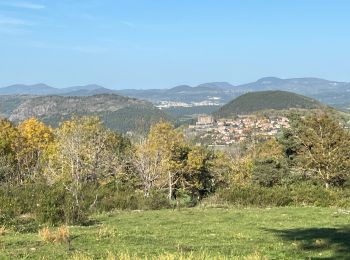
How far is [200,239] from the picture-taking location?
19766mm

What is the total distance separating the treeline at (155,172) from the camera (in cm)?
3853

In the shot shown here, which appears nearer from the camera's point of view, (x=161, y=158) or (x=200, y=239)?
(x=200, y=239)

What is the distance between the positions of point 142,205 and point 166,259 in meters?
29.7

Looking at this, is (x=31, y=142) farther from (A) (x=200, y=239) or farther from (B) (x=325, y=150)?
(A) (x=200, y=239)

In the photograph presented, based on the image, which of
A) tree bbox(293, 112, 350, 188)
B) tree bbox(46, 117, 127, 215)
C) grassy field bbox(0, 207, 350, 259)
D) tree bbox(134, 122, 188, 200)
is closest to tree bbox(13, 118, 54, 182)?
tree bbox(46, 117, 127, 215)

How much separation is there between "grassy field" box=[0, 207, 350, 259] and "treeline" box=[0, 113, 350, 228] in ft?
21.0

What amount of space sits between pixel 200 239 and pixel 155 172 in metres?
37.1

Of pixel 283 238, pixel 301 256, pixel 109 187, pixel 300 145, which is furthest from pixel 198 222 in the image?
pixel 300 145

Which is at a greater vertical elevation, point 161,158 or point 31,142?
point 31,142

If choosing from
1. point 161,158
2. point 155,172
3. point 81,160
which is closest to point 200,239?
point 81,160

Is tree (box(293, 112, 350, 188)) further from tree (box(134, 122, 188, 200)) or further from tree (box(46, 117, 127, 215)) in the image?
tree (box(46, 117, 127, 215))

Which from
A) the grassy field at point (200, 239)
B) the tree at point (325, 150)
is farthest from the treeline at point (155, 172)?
the grassy field at point (200, 239)

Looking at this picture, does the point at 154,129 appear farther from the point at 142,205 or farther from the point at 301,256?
the point at 301,256

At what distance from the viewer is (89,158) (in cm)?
5688
